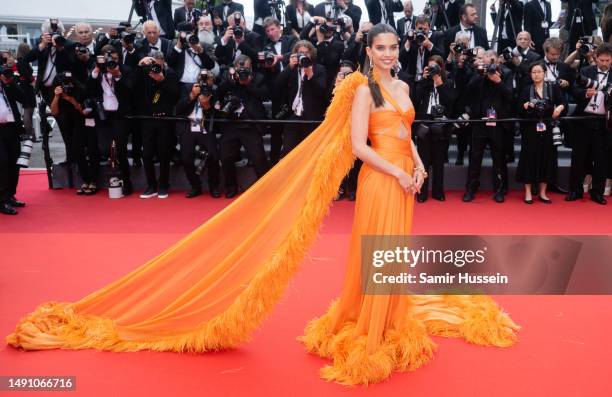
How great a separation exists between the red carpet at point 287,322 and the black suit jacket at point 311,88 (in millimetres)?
1165

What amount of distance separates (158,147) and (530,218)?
4.14 m

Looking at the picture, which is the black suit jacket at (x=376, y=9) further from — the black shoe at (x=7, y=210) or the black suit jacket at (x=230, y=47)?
the black shoe at (x=7, y=210)

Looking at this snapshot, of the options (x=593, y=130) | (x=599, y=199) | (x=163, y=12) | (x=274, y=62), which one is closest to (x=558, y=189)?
(x=599, y=199)

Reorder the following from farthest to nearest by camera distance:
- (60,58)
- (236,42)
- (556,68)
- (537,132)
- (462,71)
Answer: (236,42) < (60,58) < (462,71) < (556,68) < (537,132)

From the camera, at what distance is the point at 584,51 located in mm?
7234

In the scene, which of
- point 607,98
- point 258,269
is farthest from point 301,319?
point 607,98

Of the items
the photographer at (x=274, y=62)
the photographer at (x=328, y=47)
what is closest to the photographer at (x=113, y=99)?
the photographer at (x=274, y=62)

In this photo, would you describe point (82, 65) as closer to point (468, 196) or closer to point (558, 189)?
point (468, 196)

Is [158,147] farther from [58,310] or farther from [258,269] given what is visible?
[258,269]

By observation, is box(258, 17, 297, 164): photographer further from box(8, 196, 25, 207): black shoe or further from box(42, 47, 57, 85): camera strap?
box(8, 196, 25, 207): black shoe

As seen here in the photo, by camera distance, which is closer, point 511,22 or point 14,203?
point 14,203

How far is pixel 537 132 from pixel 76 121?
5.24 m

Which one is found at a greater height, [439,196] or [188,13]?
[188,13]

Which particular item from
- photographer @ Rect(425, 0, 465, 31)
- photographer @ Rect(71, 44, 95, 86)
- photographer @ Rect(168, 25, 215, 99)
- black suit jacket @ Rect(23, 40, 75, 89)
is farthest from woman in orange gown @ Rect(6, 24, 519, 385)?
photographer @ Rect(425, 0, 465, 31)
